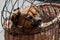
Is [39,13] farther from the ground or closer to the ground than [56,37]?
farther from the ground

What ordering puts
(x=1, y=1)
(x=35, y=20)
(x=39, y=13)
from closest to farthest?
(x=35, y=20) → (x=39, y=13) → (x=1, y=1)

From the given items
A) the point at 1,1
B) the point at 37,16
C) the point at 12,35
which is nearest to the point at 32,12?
the point at 37,16

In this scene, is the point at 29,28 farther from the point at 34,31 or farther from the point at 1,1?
the point at 1,1

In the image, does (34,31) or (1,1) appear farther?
(1,1)

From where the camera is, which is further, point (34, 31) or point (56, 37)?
point (56, 37)

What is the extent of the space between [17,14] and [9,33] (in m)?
0.11

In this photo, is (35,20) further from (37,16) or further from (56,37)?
(56,37)

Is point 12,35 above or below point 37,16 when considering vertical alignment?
below

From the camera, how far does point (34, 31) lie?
2.64 ft

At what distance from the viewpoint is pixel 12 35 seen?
2.72ft

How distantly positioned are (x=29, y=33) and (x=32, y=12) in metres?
0.12

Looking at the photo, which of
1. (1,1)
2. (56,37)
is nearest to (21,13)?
(56,37)

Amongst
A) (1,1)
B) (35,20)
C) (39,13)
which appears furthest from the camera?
(1,1)

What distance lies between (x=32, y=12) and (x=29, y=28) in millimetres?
97
